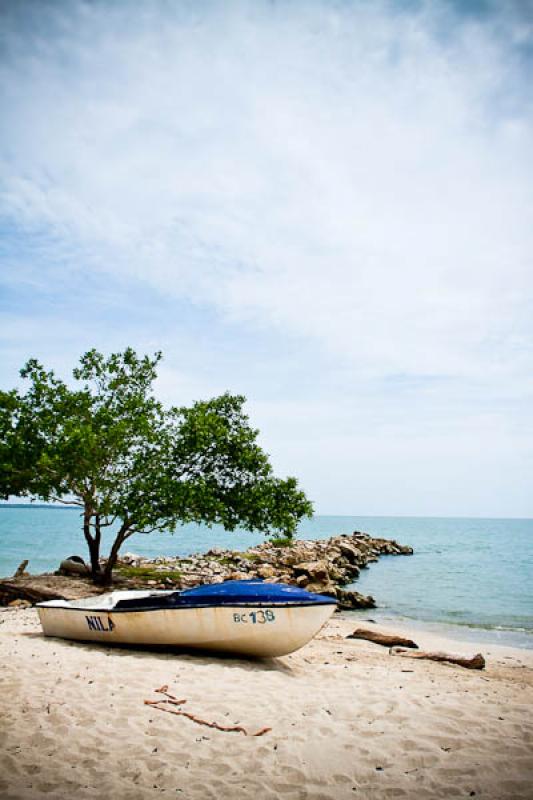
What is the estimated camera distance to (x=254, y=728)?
6965 mm

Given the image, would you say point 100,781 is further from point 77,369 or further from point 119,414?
point 77,369

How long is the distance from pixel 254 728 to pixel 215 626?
3394 millimetres

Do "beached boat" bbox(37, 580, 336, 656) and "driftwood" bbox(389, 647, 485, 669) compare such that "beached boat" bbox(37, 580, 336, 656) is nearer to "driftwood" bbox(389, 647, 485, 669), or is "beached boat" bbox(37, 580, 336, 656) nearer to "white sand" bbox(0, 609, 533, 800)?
"white sand" bbox(0, 609, 533, 800)

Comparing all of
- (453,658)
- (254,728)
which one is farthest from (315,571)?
(254,728)

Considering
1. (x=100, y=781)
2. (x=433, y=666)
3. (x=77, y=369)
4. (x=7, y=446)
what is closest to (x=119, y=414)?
(x=77, y=369)

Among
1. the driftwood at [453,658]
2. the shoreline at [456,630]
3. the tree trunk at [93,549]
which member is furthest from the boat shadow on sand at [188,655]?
the tree trunk at [93,549]

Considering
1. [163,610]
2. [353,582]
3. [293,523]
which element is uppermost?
[293,523]

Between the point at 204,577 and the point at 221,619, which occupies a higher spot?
the point at 221,619

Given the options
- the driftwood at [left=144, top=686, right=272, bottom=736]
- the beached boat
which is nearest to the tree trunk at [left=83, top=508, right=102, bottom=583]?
the beached boat

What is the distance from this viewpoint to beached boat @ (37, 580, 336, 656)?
9961 millimetres

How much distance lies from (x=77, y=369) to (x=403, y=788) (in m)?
18.6

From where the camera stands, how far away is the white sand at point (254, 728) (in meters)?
5.53

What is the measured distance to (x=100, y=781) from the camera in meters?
→ 5.48

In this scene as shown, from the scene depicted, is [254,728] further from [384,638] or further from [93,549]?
[93,549]
